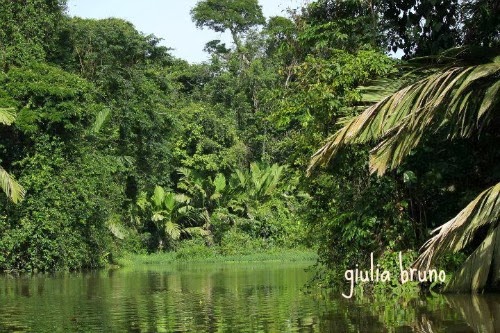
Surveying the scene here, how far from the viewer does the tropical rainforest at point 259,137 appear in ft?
27.9

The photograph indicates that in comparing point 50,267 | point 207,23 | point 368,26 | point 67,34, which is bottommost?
point 50,267

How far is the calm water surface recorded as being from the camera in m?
8.65

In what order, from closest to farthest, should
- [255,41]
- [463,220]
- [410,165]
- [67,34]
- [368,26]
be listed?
[463,220] → [410,165] → [368,26] → [67,34] → [255,41]

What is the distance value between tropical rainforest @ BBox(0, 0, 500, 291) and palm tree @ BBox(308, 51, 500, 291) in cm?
2

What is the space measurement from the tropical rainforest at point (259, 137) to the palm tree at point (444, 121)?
2 cm

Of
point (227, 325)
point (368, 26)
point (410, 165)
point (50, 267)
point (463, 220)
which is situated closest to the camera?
point (463, 220)

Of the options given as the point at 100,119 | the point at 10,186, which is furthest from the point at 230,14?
the point at 10,186

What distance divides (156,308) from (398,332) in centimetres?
506

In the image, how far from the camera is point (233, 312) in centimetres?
Answer: 1089

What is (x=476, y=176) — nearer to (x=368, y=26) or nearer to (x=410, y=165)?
(x=410, y=165)

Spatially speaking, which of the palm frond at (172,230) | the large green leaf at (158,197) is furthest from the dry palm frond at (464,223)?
the palm frond at (172,230)

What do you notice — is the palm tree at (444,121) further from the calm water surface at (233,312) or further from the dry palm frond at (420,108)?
the calm water surface at (233,312)

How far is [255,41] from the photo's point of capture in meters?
44.7

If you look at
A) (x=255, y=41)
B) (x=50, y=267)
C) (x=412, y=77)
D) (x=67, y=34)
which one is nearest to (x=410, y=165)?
(x=412, y=77)
